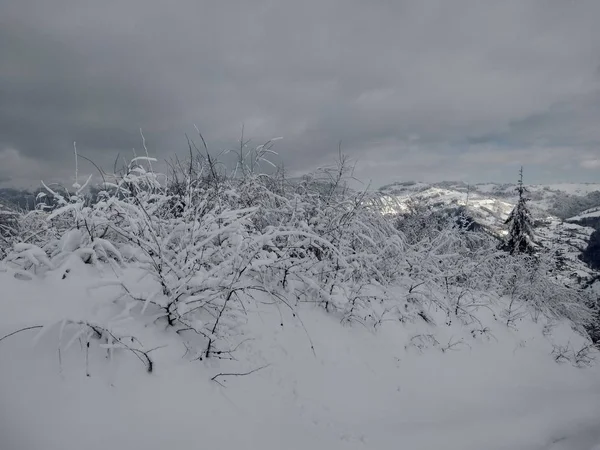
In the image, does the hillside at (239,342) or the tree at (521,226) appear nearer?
the hillside at (239,342)

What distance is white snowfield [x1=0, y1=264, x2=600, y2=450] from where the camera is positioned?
6.18 feet

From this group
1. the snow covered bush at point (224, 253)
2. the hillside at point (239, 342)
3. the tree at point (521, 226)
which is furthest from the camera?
the tree at point (521, 226)

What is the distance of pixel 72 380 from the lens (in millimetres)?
1969

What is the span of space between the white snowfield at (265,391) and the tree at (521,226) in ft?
71.1

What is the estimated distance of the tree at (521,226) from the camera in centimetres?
2366

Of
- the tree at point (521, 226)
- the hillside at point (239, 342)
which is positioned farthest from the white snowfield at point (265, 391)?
the tree at point (521, 226)

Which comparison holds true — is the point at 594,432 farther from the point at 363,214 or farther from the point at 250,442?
the point at 250,442

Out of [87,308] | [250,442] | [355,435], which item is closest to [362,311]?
[355,435]

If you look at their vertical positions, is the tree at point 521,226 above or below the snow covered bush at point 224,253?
below

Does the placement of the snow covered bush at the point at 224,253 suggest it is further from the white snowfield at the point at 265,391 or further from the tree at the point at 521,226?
the tree at the point at 521,226

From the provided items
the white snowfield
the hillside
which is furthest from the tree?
the white snowfield

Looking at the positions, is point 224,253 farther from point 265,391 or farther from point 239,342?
point 265,391

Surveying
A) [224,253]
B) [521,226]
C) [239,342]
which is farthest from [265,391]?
[521,226]

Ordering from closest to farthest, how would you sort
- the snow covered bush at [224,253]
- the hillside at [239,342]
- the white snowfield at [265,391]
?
the white snowfield at [265,391] → the hillside at [239,342] → the snow covered bush at [224,253]
